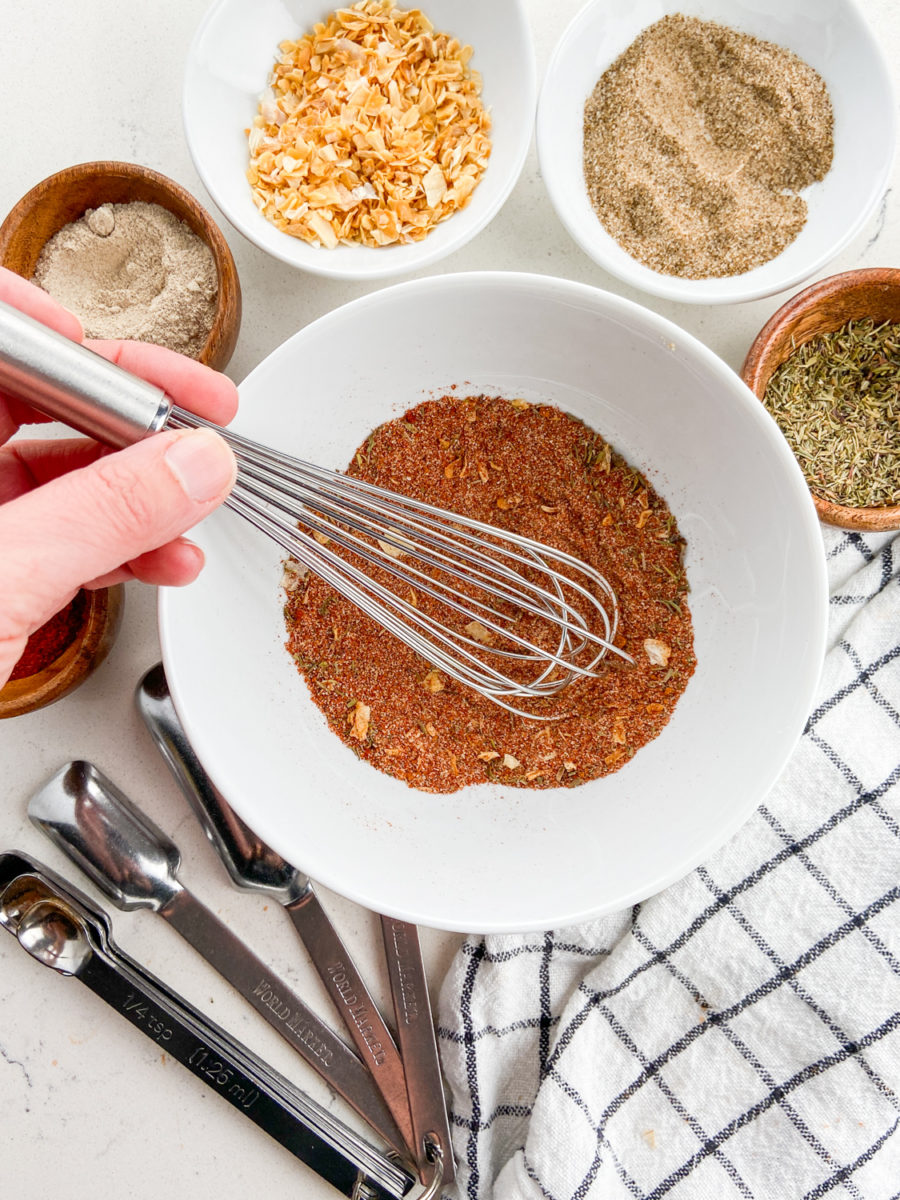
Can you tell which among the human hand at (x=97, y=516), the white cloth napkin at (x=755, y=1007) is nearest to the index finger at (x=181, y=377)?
the human hand at (x=97, y=516)

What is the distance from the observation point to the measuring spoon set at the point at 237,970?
1.00 metres

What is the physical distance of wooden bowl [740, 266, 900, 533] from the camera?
91 cm

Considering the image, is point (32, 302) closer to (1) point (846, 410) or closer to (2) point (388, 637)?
(2) point (388, 637)

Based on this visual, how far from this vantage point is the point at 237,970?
1.03m

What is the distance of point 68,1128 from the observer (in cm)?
107

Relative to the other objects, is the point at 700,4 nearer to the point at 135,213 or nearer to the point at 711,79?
the point at 711,79

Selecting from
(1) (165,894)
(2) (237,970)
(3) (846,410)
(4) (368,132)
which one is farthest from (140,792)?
(3) (846,410)

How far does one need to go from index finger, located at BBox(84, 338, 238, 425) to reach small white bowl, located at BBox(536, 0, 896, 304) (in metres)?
0.41

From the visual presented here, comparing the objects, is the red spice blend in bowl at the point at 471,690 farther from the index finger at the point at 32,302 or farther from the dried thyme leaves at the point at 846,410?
the index finger at the point at 32,302

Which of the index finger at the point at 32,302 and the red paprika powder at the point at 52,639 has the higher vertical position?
the index finger at the point at 32,302

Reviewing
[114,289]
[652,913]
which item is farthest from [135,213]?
[652,913]

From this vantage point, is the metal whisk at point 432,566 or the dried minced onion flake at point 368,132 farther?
the dried minced onion flake at point 368,132

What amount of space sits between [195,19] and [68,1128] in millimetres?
1286

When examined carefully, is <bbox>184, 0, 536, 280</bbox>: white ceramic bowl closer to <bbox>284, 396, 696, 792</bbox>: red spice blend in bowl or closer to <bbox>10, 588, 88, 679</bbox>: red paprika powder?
<bbox>284, 396, 696, 792</bbox>: red spice blend in bowl
